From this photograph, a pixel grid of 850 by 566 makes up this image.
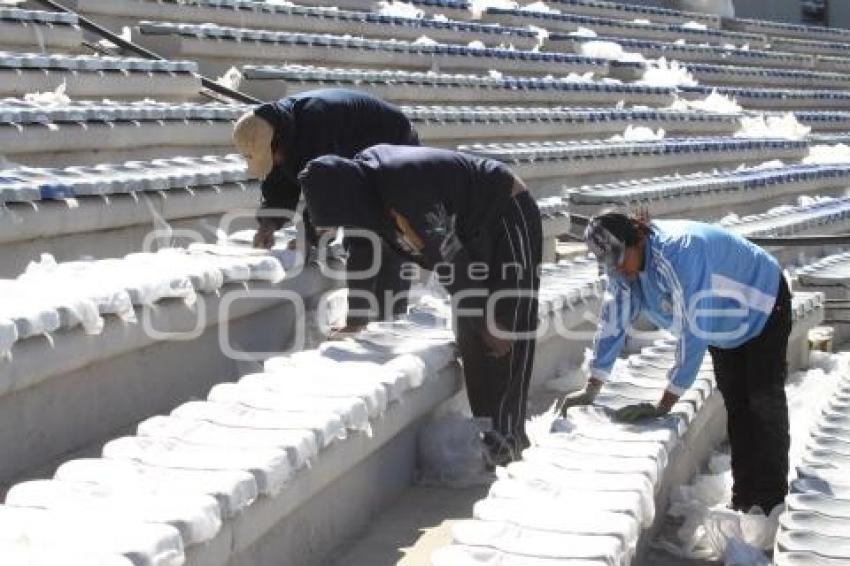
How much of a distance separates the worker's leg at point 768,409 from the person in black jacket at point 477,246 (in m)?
0.67

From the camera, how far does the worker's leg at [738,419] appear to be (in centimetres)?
384

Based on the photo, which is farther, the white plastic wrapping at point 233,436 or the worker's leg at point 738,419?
the worker's leg at point 738,419

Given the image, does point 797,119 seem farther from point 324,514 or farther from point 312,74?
point 324,514

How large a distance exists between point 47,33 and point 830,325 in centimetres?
424

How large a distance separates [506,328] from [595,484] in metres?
0.97

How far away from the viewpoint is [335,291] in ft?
15.4

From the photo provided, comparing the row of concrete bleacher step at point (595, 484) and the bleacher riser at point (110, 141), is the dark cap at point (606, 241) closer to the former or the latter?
the row of concrete bleacher step at point (595, 484)

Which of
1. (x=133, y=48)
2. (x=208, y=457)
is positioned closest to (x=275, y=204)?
(x=208, y=457)

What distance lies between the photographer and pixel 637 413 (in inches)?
150

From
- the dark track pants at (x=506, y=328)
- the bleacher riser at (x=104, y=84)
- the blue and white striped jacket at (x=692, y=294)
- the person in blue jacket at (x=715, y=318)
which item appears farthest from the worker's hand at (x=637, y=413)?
the bleacher riser at (x=104, y=84)

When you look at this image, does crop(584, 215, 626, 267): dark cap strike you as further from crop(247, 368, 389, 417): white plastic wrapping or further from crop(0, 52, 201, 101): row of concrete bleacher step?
crop(0, 52, 201, 101): row of concrete bleacher step

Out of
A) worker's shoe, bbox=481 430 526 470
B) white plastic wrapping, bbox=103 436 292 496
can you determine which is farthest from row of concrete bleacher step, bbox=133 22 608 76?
white plastic wrapping, bbox=103 436 292 496

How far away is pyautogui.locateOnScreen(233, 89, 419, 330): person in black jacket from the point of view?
417 cm

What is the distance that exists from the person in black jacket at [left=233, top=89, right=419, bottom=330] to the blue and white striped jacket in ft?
2.93
